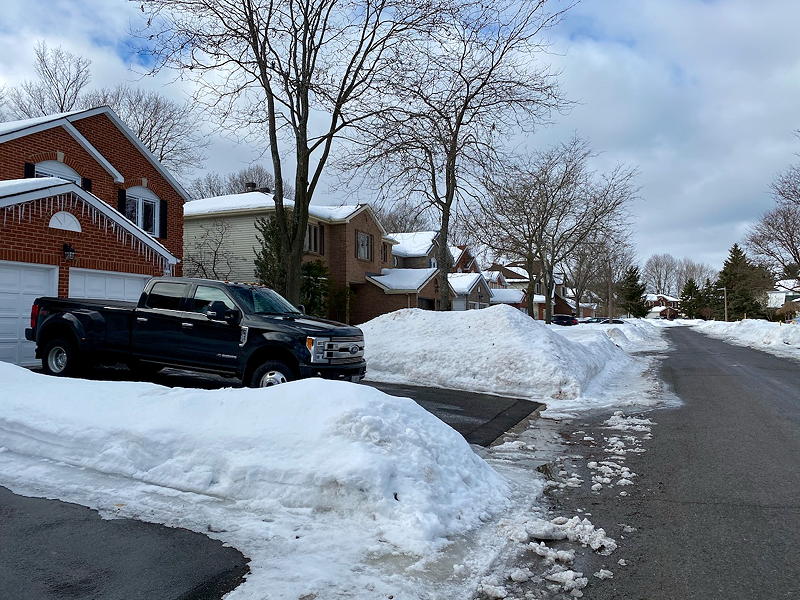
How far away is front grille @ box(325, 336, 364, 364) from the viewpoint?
921 cm

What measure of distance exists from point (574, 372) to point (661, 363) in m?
9.09

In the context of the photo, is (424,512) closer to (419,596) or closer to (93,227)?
(419,596)

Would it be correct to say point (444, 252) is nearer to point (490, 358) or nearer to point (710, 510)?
point (490, 358)

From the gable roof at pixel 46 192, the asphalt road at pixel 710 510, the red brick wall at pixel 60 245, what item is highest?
the gable roof at pixel 46 192

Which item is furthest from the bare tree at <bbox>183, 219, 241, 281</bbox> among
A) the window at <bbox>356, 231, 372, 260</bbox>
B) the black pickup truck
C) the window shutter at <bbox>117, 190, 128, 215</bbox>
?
the black pickup truck

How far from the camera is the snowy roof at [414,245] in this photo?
44.1 metres

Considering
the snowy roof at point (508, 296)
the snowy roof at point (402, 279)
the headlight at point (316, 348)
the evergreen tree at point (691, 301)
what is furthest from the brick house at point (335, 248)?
the evergreen tree at point (691, 301)

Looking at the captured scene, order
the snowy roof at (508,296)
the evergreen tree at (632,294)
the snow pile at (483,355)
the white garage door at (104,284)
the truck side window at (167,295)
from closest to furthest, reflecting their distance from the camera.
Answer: the truck side window at (167,295)
the snow pile at (483,355)
the white garage door at (104,284)
the snowy roof at (508,296)
the evergreen tree at (632,294)

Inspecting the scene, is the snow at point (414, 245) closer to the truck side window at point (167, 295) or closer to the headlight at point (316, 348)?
the truck side window at point (167, 295)

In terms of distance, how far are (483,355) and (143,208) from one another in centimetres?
1342

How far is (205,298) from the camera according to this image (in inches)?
386

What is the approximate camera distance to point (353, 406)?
5.51 m

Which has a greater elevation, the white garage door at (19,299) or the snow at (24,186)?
the snow at (24,186)

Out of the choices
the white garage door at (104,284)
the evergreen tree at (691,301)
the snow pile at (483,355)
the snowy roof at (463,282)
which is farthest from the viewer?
the evergreen tree at (691,301)
